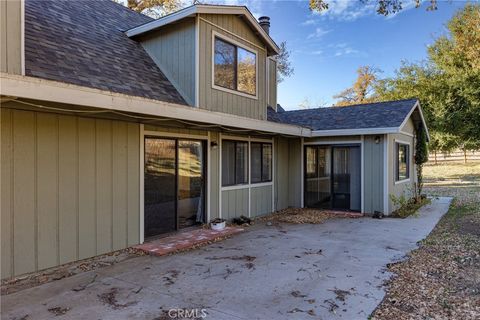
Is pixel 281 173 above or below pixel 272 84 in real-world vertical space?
below

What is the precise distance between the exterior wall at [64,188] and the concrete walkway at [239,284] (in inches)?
23.8

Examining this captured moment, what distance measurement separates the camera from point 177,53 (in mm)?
7031

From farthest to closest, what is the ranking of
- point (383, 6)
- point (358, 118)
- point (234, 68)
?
point (358, 118)
point (234, 68)
point (383, 6)

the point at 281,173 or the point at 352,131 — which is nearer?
the point at 352,131

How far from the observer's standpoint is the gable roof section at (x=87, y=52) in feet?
16.0

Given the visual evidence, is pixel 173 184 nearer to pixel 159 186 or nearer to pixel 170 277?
pixel 159 186

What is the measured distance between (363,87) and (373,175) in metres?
23.2

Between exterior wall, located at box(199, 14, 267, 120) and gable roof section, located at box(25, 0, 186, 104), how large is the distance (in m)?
0.68

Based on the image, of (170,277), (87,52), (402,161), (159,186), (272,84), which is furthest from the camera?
(272,84)

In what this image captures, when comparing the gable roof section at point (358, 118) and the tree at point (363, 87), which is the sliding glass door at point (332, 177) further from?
the tree at point (363, 87)

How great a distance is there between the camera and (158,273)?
14.6 feet

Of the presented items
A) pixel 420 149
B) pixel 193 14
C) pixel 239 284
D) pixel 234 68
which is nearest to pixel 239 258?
pixel 239 284

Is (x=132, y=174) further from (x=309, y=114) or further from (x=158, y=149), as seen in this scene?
(x=309, y=114)

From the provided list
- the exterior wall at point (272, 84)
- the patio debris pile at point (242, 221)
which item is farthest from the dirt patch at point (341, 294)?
the exterior wall at point (272, 84)
